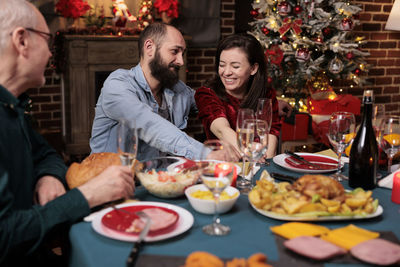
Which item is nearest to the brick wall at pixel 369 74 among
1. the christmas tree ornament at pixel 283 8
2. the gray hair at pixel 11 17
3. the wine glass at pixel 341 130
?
the christmas tree ornament at pixel 283 8

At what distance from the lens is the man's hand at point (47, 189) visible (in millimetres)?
1240

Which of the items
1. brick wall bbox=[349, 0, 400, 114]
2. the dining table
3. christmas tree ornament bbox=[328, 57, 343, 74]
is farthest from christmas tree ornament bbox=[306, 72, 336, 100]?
the dining table

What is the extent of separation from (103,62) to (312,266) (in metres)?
3.72

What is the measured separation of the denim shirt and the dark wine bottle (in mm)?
582

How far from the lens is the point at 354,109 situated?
4602 mm

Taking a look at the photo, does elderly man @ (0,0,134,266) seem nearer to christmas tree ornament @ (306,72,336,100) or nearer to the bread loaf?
the bread loaf

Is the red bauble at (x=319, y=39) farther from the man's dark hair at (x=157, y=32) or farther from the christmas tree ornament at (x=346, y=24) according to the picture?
the man's dark hair at (x=157, y=32)

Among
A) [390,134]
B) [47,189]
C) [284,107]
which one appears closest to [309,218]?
[390,134]

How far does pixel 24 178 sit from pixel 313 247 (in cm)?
80

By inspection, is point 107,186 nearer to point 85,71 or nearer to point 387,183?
point 387,183

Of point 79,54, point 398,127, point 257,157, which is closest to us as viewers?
point 257,157

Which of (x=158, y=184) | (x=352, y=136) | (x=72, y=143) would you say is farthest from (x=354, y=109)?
(x=158, y=184)

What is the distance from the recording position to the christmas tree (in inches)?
165

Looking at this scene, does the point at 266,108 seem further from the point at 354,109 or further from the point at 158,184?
the point at 354,109
